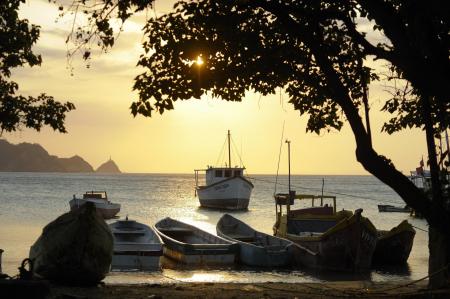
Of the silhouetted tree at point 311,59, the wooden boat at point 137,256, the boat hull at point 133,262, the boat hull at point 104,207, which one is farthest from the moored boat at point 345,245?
the boat hull at point 104,207

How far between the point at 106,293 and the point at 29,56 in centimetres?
681

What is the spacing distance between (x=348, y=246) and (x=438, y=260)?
14584 mm

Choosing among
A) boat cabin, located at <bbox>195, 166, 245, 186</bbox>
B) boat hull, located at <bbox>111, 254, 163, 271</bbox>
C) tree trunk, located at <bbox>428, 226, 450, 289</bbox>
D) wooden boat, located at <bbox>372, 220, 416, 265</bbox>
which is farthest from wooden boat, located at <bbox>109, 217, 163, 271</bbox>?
boat cabin, located at <bbox>195, 166, 245, 186</bbox>

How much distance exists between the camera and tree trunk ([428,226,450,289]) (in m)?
11.5

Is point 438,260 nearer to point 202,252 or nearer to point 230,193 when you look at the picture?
point 202,252

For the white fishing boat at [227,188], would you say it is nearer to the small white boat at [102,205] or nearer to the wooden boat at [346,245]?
the small white boat at [102,205]

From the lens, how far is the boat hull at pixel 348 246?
26078mm

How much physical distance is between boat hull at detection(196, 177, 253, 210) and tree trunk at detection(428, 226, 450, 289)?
206 ft

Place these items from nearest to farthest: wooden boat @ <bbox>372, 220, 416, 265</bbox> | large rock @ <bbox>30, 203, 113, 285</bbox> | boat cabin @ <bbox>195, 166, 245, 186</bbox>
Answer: large rock @ <bbox>30, 203, 113, 285</bbox> < wooden boat @ <bbox>372, 220, 416, 265</bbox> < boat cabin @ <bbox>195, 166, 245, 186</bbox>

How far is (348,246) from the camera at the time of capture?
2641cm

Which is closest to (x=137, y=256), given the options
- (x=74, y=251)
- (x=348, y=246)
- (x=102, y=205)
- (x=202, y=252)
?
(x=202, y=252)

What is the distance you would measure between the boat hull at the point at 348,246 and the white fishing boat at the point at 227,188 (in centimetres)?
4823

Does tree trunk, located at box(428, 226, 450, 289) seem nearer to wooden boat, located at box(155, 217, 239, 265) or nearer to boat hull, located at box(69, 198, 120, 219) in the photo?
wooden boat, located at box(155, 217, 239, 265)

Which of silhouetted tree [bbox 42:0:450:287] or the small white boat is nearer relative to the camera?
silhouetted tree [bbox 42:0:450:287]
